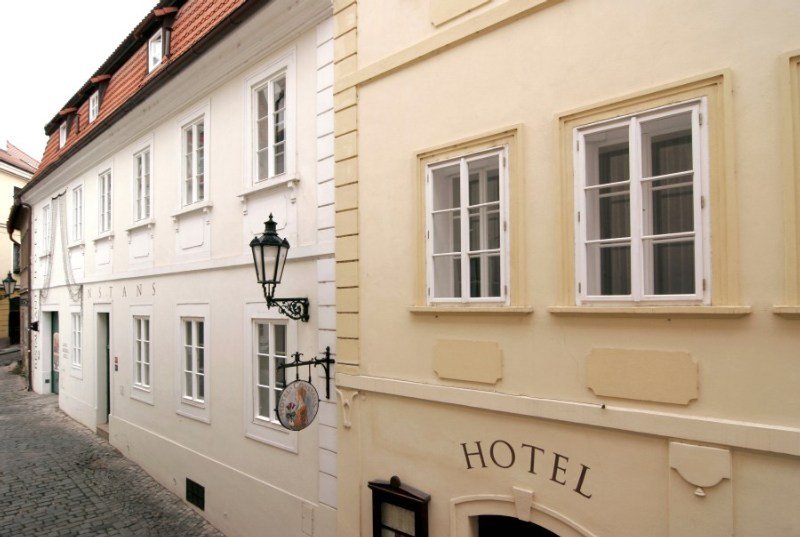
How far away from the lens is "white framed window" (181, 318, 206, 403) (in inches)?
363

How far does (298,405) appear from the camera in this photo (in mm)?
6043

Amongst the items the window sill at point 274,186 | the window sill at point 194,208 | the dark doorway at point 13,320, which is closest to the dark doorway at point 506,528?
the window sill at point 274,186

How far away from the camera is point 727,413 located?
349 centimetres

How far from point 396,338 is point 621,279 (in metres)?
2.29

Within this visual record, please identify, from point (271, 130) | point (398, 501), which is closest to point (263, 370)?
point (398, 501)

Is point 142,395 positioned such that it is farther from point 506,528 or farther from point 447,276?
point 506,528

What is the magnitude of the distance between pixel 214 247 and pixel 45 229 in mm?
12729

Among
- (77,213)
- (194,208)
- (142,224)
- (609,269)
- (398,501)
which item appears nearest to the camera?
(609,269)

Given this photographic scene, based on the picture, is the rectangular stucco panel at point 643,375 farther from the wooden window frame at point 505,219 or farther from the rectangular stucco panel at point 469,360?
the rectangular stucco panel at point 469,360

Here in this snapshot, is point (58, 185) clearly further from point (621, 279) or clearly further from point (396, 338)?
point (621, 279)

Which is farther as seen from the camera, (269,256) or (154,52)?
(154,52)

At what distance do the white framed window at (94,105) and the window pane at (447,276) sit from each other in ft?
40.1

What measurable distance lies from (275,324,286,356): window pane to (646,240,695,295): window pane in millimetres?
4922

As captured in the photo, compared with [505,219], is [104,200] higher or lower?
higher
